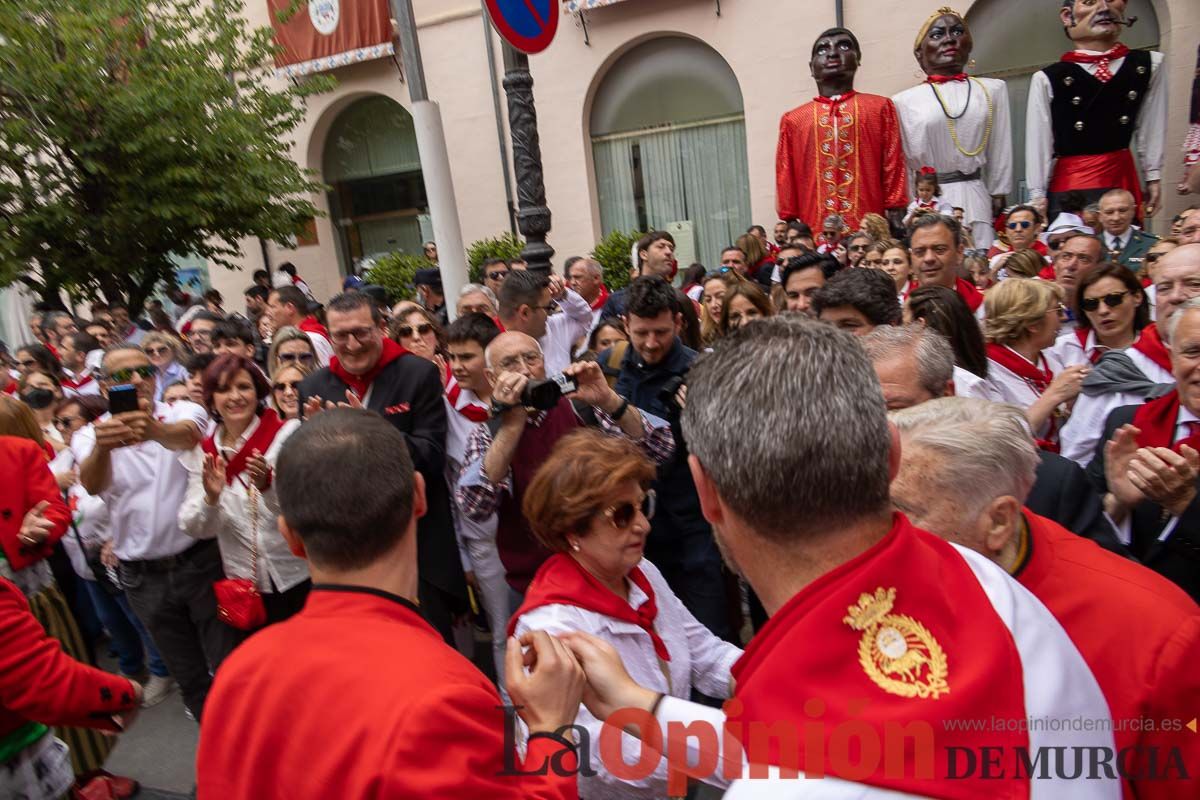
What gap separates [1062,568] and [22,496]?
3.43 m

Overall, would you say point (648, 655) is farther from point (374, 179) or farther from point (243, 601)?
point (374, 179)

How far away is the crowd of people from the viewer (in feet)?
3.96

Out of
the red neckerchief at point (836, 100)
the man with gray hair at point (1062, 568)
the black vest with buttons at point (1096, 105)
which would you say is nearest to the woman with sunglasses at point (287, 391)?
the man with gray hair at point (1062, 568)

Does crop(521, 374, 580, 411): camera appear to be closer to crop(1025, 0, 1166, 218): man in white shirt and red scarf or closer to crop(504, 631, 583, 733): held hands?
crop(504, 631, 583, 733): held hands

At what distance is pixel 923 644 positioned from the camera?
1.16m

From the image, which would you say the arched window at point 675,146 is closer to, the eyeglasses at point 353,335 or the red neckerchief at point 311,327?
the red neckerchief at point 311,327

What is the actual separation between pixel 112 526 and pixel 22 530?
3.01ft

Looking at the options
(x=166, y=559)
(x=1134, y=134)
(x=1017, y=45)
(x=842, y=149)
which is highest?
(x=1017, y=45)

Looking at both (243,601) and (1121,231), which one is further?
(1121,231)

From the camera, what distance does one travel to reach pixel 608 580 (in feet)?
8.09

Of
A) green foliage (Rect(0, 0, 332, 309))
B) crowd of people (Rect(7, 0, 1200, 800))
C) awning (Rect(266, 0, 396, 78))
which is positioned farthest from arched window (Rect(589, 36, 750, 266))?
crowd of people (Rect(7, 0, 1200, 800))

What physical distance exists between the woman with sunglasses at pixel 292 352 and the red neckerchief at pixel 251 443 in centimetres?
78

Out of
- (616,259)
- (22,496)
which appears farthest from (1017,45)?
(22,496)

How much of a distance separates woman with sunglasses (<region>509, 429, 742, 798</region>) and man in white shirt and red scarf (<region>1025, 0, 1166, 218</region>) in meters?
5.95
